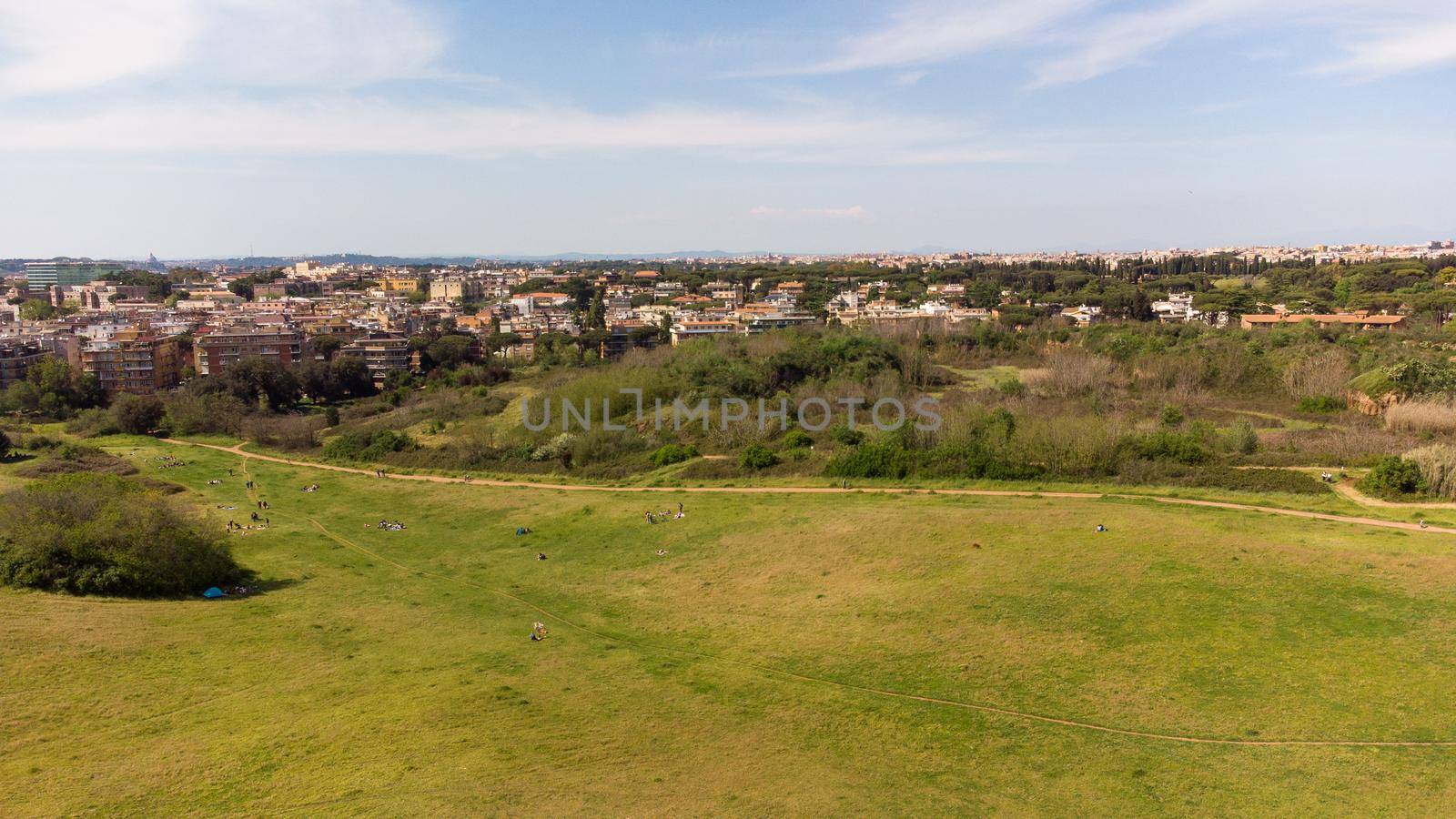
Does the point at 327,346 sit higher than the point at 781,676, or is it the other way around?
the point at 327,346

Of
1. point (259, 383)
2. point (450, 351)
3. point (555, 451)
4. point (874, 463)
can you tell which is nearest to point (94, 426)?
point (259, 383)

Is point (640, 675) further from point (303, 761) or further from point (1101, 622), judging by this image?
point (1101, 622)

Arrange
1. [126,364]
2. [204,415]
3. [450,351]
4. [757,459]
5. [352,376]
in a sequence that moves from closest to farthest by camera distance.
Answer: [757,459] < [204,415] < [126,364] < [352,376] < [450,351]

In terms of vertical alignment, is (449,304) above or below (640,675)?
above

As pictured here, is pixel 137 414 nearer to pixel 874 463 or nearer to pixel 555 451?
pixel 555 451

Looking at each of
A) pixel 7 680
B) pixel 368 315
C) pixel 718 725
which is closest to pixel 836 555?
pixel 718 725

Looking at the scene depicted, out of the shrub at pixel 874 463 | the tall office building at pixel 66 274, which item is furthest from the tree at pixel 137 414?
the tall office building at pixel 66 274
